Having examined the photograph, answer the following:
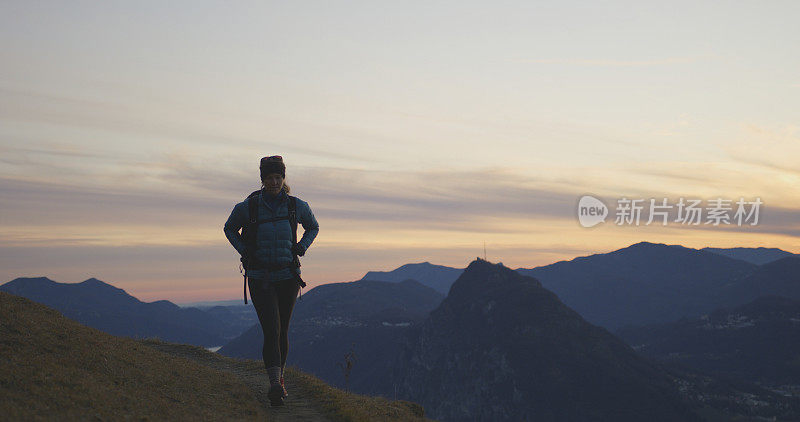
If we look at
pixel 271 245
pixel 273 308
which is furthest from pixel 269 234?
pixel 273 308

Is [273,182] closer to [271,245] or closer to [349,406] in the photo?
[271,245]

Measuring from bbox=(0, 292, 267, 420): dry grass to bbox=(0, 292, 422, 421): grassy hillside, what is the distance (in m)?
0.02

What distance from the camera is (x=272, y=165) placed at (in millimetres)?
11570

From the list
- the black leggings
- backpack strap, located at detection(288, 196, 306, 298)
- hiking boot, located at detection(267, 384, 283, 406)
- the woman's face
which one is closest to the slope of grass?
hiking boot, located at detection(267, 384, 283, 406)

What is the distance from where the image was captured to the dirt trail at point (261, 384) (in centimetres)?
1270

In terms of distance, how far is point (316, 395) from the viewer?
15422 mm

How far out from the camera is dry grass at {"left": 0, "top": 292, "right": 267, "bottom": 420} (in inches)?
383

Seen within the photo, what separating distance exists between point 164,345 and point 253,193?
1861 cm

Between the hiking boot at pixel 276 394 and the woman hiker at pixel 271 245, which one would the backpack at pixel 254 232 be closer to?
the woman hiker at pixel 271 245

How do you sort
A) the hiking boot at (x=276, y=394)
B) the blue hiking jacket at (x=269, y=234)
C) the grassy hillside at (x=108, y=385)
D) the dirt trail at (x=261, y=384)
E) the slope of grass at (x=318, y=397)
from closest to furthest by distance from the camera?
the grassy hillside at (x=108, y=385) < the blue hiking jacket at (x=269, y=234) < the hiking boot at (x=276, y=394) < the dirt trail at (x=261, y=384) < the slope of grass at (x=318, y=397)

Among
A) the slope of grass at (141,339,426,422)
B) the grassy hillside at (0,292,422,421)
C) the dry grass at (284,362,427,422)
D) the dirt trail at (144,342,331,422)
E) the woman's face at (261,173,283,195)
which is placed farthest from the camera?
the slope of grass at (141,339,426,422)

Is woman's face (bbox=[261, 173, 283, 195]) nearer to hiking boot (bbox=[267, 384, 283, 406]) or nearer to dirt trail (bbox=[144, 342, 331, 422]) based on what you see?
hiking boot (bbox=[267, 384, 283, 406])

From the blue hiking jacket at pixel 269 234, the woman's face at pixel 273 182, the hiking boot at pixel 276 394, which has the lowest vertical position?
the hiking boot at pixel 276 394

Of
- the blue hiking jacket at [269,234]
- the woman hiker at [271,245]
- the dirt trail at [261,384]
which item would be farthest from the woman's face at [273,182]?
the dirt trail at [261,384]
